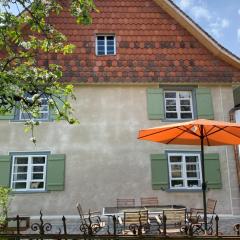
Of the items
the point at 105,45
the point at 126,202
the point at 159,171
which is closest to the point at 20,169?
the point at 126,202

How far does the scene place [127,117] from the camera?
12516 millimetres

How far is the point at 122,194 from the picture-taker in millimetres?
11805

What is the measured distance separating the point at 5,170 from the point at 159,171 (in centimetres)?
502

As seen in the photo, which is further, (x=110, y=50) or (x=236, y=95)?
(x=236, y=95)

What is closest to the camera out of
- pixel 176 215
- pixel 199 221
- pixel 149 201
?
pixel 176 215

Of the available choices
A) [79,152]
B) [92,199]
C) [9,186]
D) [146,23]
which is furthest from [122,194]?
[146,23]

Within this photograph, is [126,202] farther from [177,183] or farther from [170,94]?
[170,94]

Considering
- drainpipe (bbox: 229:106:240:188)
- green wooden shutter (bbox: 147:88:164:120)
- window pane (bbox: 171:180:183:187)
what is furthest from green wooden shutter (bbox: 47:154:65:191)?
drainpipe (bbox: 229:106:240:188)

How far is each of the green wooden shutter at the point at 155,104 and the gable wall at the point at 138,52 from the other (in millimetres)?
424

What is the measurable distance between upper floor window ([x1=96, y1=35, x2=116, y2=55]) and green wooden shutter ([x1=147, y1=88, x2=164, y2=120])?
2107 mm

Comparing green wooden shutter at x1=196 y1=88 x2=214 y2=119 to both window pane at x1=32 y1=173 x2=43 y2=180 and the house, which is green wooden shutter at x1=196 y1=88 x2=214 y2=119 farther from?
window pane at x1=32 y1=173 x2=43 y2=180

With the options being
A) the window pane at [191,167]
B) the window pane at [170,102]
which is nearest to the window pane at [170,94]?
the window pane at [170,102]

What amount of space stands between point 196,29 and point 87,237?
1077cm

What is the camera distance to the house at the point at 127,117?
11797 millimetres
